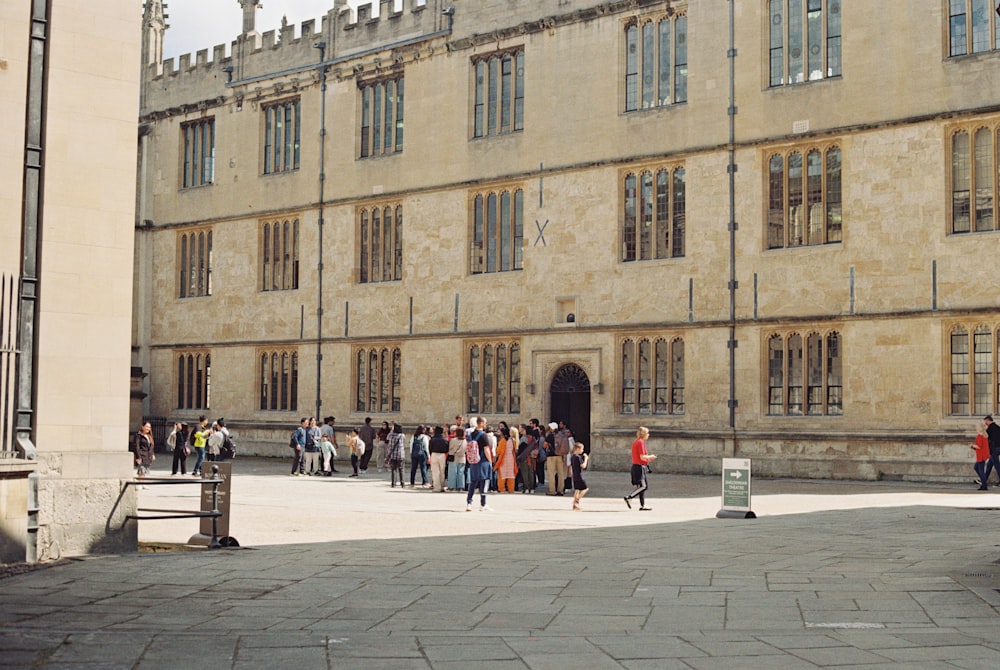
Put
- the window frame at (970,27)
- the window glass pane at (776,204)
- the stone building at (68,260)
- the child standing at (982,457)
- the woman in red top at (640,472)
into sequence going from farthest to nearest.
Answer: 1. the window glass pane at (776,204)
2. the window frame at (970,27)
3. the child standing at (982,457)
4. the woman in red top at (640,472)
5. the stone building at (68,260)

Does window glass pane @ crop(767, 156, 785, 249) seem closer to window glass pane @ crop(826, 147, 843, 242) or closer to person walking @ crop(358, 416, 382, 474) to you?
window glass pane @ crop(826, 147, 843, 242)

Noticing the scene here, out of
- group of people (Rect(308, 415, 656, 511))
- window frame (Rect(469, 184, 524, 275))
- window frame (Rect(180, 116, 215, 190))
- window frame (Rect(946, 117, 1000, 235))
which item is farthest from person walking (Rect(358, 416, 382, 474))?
window frame (Rect(946, 117, 1000, 235))

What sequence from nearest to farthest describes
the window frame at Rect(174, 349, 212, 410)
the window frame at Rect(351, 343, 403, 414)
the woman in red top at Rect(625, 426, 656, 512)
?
the woman in red top at Rect(625, 426, 656, 512)
the window frame at Rect(351, 343, 403, 414)
the window frame at Rect(174, 349, 212, 410)

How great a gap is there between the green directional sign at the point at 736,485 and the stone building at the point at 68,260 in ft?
28.3

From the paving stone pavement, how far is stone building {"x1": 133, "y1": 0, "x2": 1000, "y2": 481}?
8228mm

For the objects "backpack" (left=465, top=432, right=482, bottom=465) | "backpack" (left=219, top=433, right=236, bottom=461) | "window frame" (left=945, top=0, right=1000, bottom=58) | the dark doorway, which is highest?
"window frame" (left=945, top=0, right=1000, bottom=58)

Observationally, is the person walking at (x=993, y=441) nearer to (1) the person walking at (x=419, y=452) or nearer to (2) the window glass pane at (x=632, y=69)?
(1) the person walking at (x=419, y=452)

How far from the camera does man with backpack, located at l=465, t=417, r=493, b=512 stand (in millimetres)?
19578

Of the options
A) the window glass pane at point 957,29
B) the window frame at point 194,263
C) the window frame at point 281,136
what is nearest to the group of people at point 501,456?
the window glass pane at point 957,29

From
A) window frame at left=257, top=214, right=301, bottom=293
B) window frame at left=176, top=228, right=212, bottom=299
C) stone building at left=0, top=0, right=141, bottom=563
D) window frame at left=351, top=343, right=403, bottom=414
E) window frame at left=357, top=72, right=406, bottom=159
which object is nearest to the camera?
stone building at left=0, top=0, right=141, bottom=563

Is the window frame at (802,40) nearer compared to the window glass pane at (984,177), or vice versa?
the window glass pane at (984,177)

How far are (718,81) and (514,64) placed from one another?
610 centimetres

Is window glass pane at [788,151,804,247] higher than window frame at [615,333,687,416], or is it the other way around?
window glass pane at [788,151,804,247]

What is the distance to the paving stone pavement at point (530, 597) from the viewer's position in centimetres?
768
